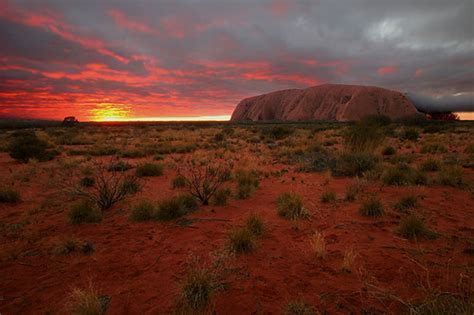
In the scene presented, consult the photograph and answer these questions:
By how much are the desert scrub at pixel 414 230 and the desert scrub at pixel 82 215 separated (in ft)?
20.9

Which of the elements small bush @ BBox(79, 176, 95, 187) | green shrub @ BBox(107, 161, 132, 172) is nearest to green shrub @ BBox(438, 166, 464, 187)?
small bush @ BBox(79, 176, 95, 187)

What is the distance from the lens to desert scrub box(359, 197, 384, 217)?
5727mm

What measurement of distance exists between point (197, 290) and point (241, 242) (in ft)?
4.52

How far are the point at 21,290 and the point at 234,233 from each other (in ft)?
10.1

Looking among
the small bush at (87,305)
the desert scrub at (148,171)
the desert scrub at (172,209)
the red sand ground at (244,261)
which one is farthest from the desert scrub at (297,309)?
the desert scrub at (148,171)

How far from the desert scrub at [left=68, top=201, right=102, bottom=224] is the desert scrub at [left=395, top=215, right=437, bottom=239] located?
20.9 feet

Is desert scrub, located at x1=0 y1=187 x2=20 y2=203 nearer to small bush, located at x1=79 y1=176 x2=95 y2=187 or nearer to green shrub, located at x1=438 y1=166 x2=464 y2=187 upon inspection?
small bush, located at x1=79 y1=176 x2=95 y2=187

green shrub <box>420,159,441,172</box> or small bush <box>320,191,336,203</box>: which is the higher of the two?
green shrub <box>420,159,441,172</box>

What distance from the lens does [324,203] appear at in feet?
22.0

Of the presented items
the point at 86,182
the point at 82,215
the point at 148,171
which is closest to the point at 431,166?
the point at 148,171

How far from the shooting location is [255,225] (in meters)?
5.05

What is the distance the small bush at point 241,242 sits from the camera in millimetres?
4277

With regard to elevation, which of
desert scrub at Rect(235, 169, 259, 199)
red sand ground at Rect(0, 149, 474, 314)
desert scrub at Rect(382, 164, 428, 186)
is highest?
desert scrub at Rect(382, 164, 428, 186)

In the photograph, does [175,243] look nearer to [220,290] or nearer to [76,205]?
[220,290]
